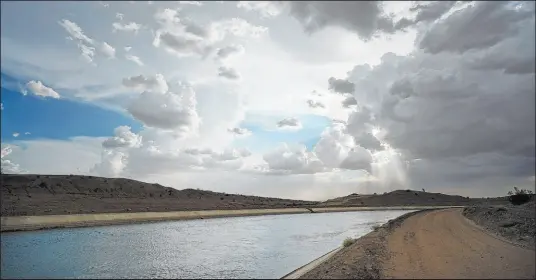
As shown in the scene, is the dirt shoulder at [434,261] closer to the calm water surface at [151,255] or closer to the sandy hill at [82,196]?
the calm water surface at [151,255]

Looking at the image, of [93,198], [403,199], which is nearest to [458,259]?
[93,198]

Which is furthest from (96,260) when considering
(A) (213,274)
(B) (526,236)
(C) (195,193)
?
(C) (195,193)

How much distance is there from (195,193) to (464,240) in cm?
10848

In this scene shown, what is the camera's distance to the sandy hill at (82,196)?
55.8 meters

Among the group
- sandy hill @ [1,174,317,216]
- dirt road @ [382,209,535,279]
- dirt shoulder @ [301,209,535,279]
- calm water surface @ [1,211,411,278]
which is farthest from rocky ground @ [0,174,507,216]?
dirt road @ [382,209,535,279]

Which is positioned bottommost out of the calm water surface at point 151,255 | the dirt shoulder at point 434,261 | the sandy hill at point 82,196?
the calm water surface at point 151,255

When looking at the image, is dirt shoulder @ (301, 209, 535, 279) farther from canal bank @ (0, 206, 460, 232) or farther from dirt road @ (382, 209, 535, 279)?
canal bank @ (0, 206, 460, 232)

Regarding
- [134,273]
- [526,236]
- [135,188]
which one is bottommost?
[134,273]

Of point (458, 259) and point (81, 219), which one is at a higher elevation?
point (81, 219)

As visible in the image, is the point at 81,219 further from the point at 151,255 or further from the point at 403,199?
the point at 403,199

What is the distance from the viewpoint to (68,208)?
56875 millimetres

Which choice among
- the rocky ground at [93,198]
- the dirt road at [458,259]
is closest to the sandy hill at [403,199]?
the rocky ground at [93,198]

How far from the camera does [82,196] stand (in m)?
72.9

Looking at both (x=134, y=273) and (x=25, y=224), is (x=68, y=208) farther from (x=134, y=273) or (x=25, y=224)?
(x=134, y=273)
